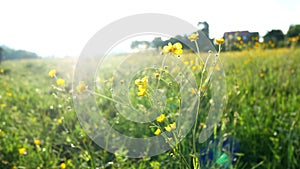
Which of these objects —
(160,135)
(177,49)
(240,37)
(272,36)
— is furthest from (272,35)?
(177,49)

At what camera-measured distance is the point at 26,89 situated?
313cm

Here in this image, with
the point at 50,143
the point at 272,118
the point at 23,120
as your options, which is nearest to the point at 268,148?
the point at 272,118

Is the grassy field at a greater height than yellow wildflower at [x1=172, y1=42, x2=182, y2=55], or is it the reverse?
yellow wildflower at [x1=172, y1=42, x2=182, y2=55]

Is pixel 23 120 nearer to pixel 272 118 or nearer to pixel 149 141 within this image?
pixel 149 141

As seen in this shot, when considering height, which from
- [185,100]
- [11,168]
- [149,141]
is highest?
[185,100]

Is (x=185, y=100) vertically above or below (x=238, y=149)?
above

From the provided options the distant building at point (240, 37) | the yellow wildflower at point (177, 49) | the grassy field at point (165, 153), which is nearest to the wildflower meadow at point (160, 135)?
the grassy field at point (165, 153)

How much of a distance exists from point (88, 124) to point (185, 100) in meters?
0.59

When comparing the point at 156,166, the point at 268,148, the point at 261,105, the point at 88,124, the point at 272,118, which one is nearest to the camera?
the point at 156,166

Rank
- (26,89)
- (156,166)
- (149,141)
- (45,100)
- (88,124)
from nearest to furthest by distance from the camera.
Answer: (156,166)
(149,141)
(88,124)
(45,100)
(26,89)

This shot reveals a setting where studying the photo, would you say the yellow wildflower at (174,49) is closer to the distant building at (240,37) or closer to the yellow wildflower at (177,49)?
the yellow wildflower at (177,49)

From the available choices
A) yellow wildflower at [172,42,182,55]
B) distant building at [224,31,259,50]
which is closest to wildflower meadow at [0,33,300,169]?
distant building at [224,31,259,50]

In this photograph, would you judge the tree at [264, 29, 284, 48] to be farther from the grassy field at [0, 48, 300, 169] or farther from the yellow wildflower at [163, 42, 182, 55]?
the yellow wildflower at [163, 42, 182, 55]

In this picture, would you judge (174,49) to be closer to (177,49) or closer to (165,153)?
(177,49)
